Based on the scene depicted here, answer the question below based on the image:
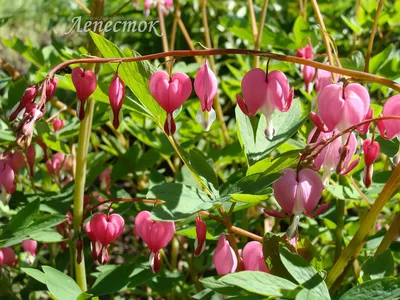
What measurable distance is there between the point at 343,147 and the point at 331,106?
73mm

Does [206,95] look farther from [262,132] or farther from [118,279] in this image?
[118,279]

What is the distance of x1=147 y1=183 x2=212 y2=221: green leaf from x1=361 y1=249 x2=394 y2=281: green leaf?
31cm

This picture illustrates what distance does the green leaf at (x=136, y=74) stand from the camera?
104 cm

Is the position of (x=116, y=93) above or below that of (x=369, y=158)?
above

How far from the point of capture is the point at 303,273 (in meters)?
0.95

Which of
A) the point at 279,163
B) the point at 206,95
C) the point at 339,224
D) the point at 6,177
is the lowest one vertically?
the point at 339,224

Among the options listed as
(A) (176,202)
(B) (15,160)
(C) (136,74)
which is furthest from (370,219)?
(B) (15,160)

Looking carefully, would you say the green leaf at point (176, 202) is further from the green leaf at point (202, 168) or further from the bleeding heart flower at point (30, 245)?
the bleeding heart flower at point (30, 245)

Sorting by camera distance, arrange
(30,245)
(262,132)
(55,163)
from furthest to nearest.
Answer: (55,163), (30,245), (262,132)

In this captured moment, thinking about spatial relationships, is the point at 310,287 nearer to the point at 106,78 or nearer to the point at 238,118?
the point at 238,118

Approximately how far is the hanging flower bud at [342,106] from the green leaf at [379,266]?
257 millimetres

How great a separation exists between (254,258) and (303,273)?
0.17m

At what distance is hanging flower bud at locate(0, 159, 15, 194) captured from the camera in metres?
1.30

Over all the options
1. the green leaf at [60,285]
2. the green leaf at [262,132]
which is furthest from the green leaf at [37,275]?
the green leaf at [262,132]
